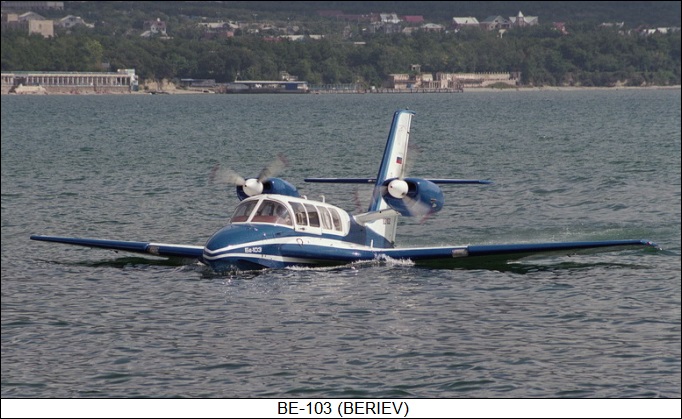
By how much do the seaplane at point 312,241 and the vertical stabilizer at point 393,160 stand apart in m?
1.54

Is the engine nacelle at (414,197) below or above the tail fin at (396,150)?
below

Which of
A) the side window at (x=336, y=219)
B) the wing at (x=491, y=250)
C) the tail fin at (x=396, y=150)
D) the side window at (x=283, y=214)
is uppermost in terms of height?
the tail fin at (x=396, y=150)

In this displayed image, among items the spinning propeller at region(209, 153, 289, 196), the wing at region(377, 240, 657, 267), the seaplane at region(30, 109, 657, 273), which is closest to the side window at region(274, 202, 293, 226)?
the seaplane at region(30, 109, 657, 273)

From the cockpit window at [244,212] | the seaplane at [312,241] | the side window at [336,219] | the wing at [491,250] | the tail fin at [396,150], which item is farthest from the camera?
the tail fin at [396,150]

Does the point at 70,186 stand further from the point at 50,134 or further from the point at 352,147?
the point at 50,134

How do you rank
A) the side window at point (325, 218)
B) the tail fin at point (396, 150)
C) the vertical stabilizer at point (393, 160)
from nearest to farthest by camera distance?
the side window at point (325, 218)
the vertical stabilizer at point (393, 160)
the tail fin at point (396, 150)

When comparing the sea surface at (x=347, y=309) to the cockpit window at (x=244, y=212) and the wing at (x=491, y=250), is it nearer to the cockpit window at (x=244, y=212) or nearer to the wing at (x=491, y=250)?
the wing at (x=491, y=250)

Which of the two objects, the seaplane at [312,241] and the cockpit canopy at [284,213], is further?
the cockpit canopy at [284,213]

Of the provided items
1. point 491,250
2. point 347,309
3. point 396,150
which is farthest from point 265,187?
point 347,309

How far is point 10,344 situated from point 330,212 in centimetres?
1420

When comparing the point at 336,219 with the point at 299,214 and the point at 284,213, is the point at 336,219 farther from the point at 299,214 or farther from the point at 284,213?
the point at 284,213

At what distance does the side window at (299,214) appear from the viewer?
39406 millimetres

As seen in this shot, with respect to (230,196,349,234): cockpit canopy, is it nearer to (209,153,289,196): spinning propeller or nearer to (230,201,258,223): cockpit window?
(230,201,258,223): cockpit window

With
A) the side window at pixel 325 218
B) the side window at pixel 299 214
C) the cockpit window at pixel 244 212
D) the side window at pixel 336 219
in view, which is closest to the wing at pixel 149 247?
the cockpit window at pixel 244 212
